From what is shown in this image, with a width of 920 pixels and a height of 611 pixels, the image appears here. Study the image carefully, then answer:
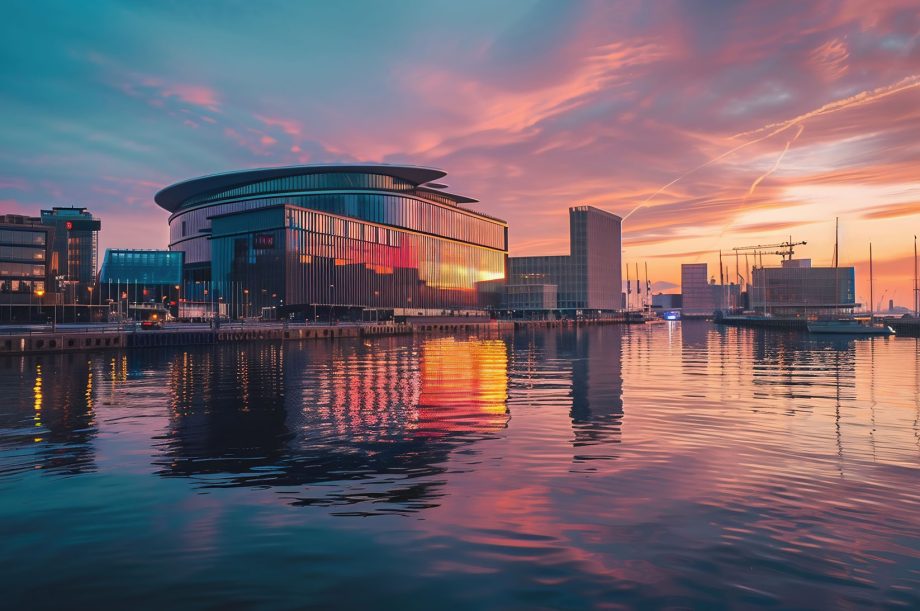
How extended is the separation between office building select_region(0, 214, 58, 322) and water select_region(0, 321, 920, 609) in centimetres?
13596

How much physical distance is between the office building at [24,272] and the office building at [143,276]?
102 feet

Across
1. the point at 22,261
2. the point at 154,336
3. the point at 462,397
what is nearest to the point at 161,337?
the point at 154,336

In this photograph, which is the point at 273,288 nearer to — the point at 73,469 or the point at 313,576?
the point at 73,469

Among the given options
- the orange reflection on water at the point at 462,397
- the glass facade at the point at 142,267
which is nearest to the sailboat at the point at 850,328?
the orange reflection on water at the point at 462,397

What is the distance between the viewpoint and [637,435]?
23.8 m

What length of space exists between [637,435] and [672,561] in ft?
40.3

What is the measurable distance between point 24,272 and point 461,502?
17015 cm

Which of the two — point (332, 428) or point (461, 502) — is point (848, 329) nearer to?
point (332, 428)

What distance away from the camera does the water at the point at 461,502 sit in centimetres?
1088

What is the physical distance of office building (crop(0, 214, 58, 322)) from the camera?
148 metres

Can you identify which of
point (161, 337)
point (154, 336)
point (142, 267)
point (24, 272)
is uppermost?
point (142, 267)

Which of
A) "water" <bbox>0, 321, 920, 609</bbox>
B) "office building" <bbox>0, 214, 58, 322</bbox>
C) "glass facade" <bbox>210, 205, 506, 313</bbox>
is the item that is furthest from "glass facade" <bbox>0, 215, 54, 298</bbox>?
"water" <bbox>0, 321, 920, 609</bbox>

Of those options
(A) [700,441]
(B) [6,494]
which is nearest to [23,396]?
(B) [6,494]

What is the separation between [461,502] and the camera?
51.2 ft
